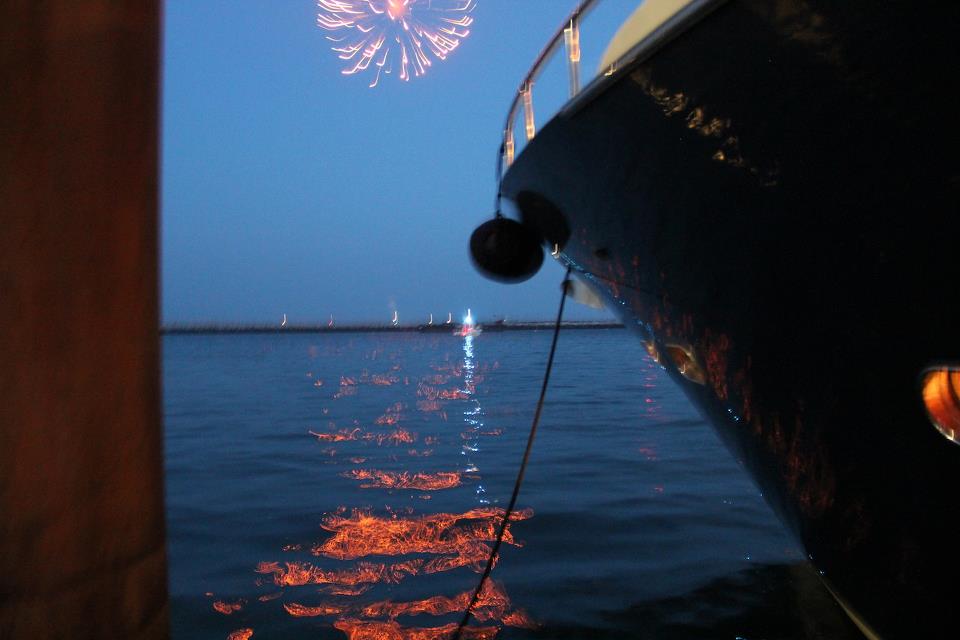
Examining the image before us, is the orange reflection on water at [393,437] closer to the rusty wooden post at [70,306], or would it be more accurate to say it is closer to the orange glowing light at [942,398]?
the rusty wooden post at [70,306]

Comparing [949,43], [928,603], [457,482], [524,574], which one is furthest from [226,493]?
[949,43]

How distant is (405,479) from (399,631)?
411 centimetres

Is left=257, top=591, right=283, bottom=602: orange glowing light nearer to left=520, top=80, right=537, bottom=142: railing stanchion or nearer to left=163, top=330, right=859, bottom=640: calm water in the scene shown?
left=163, top=330, right=859, bottom=640: calm water

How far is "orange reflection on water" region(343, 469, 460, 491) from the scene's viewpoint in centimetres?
792

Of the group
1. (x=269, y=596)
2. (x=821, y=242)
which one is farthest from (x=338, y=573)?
(x=821, y=242)

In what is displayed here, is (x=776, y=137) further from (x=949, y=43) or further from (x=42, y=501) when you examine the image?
(x=42, y=501)

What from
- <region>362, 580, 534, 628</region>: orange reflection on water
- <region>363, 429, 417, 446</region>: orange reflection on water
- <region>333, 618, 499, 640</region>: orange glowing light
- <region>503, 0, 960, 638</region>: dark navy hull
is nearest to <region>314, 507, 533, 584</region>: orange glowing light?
<region>362, 580, 534, 628</region>: orange reflection on water

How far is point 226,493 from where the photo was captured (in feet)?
25.1

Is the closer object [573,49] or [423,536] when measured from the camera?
[573,49]

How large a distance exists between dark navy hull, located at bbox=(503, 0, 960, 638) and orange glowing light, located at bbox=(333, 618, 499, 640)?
176 cm

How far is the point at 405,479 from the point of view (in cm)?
830

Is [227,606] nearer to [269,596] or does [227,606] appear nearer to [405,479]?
[269,596]

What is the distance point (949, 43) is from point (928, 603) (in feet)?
6.03

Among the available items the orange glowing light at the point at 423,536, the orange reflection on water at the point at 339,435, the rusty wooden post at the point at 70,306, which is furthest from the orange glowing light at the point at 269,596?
the orange reflection on water at the point at 339,435
